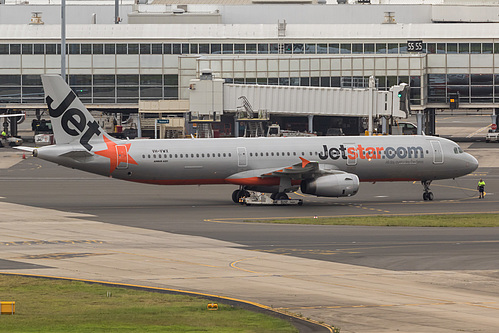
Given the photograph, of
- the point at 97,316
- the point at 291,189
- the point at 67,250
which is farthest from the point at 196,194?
the point at 97,316

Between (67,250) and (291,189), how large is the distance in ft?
76.6

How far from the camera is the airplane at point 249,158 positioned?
203 ft

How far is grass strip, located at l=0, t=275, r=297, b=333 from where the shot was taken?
27.3 metres

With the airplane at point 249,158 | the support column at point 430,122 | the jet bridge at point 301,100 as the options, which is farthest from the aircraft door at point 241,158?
the support column at point 430,122

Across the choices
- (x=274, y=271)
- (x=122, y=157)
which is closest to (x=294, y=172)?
(x=122, y=157)

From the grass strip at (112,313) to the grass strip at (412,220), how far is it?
73.5 feet

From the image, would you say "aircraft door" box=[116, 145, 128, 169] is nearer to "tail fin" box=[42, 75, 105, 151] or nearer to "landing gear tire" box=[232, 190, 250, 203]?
"tail fin" box=[42, 75, 105, 151]

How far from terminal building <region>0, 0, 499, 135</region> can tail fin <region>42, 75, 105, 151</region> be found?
5264 centimetres

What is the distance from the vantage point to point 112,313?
97.0 feet

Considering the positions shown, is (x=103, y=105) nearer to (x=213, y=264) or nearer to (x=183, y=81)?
(x=183, y=81)

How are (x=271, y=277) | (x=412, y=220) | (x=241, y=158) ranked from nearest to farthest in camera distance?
(x=271, y=277) → (x=412, y=220) → (x=241, y=158)

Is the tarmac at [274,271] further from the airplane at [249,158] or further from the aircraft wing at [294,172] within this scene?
the aircraft wing at [294,172]

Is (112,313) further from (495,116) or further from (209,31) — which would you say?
(495,116)

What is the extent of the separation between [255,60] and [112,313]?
89814mm
